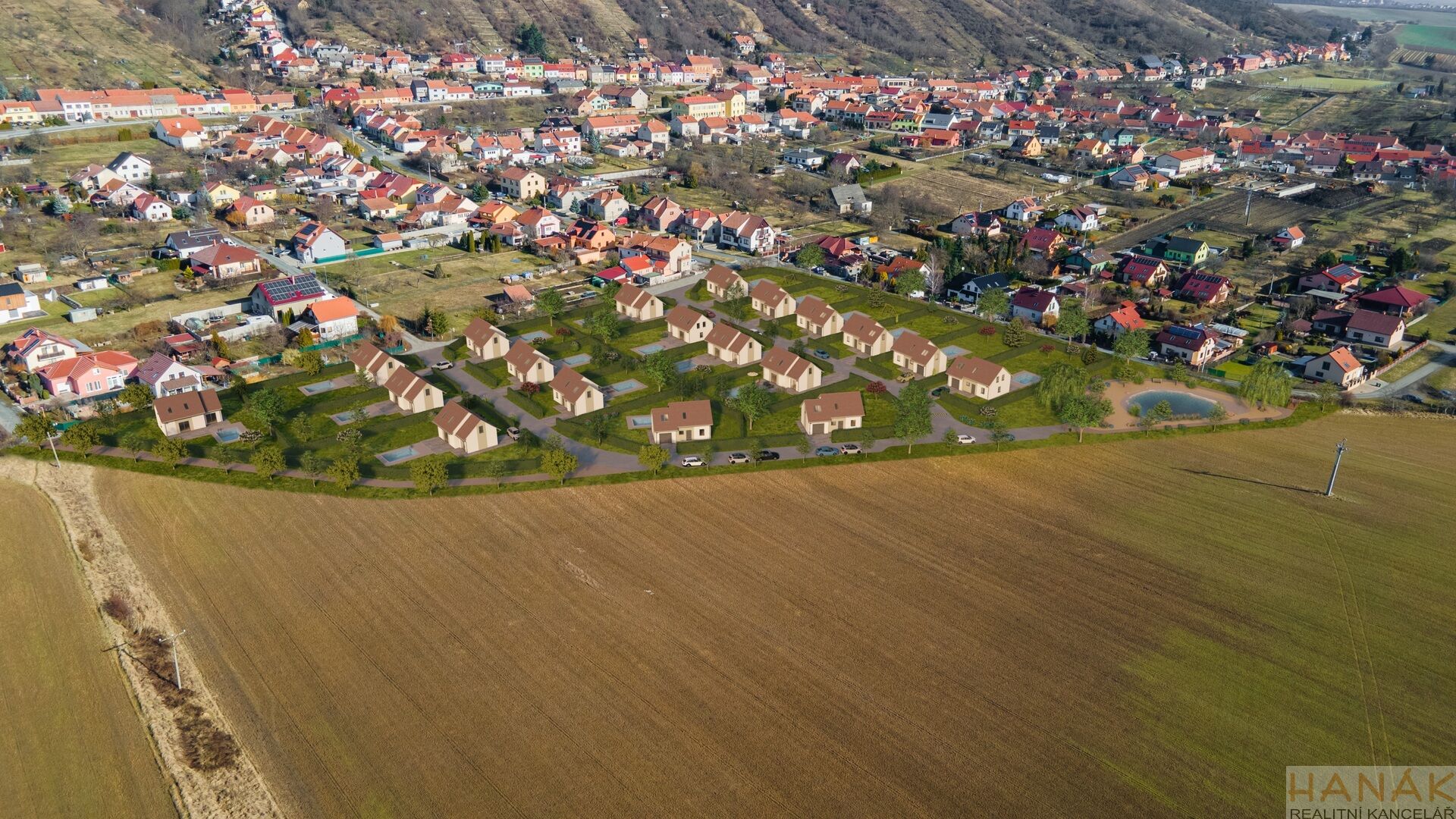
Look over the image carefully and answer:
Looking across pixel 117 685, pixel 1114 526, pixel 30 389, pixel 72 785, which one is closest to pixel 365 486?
pixel 117 685

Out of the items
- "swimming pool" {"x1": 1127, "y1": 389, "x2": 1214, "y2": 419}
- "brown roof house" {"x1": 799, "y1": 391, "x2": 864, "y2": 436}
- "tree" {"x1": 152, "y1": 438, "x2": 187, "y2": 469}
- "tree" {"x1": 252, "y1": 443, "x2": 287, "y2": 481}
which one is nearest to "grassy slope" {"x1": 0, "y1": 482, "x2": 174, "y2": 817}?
"tree" {"x1": 152, "y1": 438, "x2": 187, "y2": 469}

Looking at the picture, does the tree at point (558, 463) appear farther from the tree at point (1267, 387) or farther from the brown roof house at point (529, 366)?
the tree at point (1267, 387)

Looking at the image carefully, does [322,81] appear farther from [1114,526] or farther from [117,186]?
[1114,526]

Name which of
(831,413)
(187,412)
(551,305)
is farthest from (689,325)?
(187,412)

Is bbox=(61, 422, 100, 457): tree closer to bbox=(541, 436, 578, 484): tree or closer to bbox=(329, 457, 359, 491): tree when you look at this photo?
bbox=(329, 457, 359, 491): tree

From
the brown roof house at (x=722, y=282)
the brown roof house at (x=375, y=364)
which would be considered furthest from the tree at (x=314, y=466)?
the brown roof house at (x=722, y=282)

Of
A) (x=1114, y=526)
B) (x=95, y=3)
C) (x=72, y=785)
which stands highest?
(x=95, y=3)
